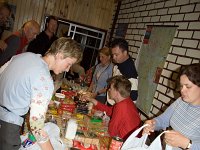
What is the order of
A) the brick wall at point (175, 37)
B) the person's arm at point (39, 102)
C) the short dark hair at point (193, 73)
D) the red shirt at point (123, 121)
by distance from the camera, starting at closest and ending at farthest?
the person's arm at point (39, 102), the short dark hair at point (193, 73), the red shirt at point (123, 121), the brick wall at point (175, 37)

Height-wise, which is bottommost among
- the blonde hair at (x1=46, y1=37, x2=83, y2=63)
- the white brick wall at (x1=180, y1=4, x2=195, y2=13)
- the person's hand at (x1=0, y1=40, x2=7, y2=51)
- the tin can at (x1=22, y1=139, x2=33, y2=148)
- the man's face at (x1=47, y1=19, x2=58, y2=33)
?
the tin can at (x1=22, y1=139, x2=33, y2=148)

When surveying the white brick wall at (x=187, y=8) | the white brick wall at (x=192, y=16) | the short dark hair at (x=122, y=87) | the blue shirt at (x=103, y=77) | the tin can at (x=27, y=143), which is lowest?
the tin can at (x=27, y=143)

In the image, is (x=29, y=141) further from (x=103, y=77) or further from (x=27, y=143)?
(x=103, y=77)

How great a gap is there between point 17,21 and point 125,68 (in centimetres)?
411

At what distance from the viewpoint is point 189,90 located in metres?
→ 1.81

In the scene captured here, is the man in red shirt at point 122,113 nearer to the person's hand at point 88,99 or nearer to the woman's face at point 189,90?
the person's hand at point 88,99

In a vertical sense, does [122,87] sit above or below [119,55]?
below

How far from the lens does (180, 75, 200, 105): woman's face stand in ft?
5.86

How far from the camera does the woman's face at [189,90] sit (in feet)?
5.86

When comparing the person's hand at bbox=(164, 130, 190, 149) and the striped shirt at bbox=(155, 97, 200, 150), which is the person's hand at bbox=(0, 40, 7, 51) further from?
the person's hand at bbox=(164, 130, 190, 149)

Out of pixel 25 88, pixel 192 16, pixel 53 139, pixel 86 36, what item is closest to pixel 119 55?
A: pixel 192 16

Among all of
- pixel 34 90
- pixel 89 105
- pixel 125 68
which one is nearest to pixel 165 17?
pixel 125 68

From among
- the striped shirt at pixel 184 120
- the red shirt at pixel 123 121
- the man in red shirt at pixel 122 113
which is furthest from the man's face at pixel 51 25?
the striped shirt at pixel 184 120

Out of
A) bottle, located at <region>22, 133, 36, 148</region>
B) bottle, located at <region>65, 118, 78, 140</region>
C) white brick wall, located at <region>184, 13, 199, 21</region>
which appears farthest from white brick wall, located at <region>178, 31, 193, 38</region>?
bottle, located at <region>22, 133, 36, 148</region>
